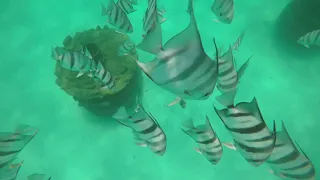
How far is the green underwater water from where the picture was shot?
534 cm

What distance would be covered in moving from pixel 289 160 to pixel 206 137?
795 millimetres

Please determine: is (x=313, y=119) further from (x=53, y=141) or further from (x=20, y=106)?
(x=20, y=106)

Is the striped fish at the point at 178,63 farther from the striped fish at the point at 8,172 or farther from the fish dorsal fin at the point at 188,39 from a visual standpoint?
the striped fish at the point at 8,172

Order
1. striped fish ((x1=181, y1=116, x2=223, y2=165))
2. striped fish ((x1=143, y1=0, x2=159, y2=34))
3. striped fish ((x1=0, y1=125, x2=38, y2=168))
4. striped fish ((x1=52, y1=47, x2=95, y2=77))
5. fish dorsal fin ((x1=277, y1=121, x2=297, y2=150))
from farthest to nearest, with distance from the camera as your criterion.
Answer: striped fish ((x1=52, y1=47, x2=95, y2=77)) < striped fish ((x1=181, y1=116, x2=223, y2=165)) < striped fish ((x1=0, y1=125, x2=38, y2=168)) < fish dorsal fin ((x1=277, y1=121, x2=297, y2=150)) < striped fish ((x1=143, y1=0, x2=159, y2=34))

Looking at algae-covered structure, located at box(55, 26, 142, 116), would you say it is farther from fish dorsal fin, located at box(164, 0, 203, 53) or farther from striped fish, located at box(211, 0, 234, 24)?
fish dorsal fin, located at box(164, 0, 203, 53)

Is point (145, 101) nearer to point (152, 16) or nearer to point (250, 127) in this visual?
point (152, 16)

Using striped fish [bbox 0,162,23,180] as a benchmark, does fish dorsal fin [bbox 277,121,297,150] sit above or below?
above

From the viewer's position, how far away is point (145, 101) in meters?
6.02

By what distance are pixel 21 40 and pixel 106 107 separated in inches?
129

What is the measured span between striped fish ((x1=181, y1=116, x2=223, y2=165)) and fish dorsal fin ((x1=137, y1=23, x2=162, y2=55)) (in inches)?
49.2

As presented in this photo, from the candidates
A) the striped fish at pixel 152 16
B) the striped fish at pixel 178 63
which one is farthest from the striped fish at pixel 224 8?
the striped fish at pixel 178 63

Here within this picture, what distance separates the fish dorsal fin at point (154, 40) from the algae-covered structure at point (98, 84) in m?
3.56

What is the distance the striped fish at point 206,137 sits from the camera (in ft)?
9.36

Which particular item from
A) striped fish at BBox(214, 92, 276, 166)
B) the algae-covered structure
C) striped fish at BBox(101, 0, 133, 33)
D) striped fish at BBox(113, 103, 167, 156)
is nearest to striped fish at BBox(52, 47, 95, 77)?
striped fish at BBox(101, 0, 133, 33)
